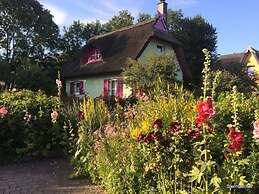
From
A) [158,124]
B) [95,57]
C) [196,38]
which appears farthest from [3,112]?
[196,38]

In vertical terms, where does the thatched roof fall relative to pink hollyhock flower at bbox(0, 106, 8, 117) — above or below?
above

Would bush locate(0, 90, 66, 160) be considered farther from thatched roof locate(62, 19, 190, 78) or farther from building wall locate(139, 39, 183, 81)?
building wall locate(139, 39, 183, 81)

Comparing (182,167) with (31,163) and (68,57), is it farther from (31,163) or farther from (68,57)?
(68,57)

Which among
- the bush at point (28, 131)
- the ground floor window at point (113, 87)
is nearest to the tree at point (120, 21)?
the ground floor window at point (113, 87)

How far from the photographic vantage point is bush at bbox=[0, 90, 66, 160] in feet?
28.1

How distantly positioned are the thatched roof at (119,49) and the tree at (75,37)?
4.08 m

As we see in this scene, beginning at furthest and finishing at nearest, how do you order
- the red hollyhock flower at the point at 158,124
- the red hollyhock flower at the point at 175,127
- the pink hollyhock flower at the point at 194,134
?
the red hollyhock flower at the point at 158,124, the red hollyhock flower at the point at 175,127, the pink hollyhock flower at the point at 194,134

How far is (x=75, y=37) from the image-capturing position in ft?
136

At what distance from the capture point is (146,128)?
18.3 ft

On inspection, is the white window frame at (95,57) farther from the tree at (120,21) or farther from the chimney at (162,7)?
the tree at (120,21)

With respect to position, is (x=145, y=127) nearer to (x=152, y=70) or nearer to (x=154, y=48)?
(x=152, y=70)

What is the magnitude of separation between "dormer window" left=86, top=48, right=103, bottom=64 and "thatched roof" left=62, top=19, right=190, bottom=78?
0.34 metres

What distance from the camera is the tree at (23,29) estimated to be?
114 ft

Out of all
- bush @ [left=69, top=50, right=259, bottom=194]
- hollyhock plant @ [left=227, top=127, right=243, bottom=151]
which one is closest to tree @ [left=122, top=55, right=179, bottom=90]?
bush @ [left=69, top=50, right=259, bottom=194]
